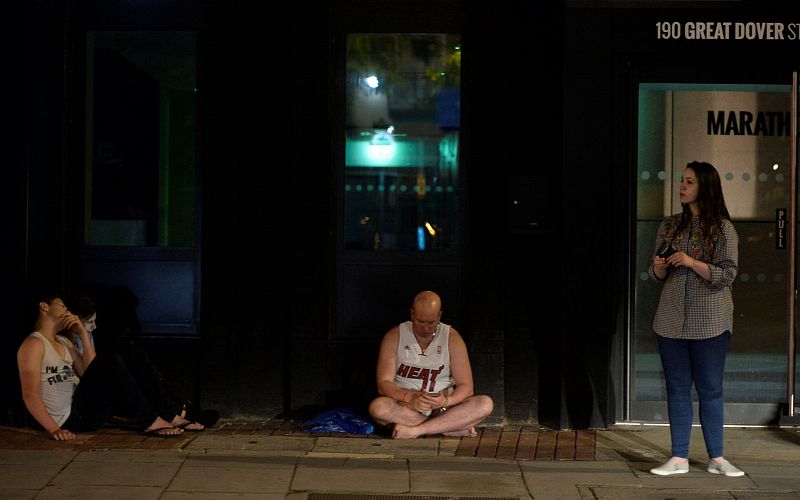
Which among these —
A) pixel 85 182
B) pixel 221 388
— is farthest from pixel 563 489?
pixel 85 182

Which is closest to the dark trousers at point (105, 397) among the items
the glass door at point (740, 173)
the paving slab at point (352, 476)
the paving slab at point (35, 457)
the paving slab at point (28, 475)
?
the paving slab at point (35, 457)

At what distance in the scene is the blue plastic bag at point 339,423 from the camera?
795 centimetres

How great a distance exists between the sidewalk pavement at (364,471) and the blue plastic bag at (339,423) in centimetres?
12

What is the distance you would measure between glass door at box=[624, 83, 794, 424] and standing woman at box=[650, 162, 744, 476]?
5.40 feet

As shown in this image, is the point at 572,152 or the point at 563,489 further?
the point at 572,152

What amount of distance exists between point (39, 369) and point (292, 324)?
1.85m

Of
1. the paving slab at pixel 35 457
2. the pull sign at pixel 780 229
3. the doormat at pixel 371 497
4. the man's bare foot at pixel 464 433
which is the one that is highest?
the pull sign at pixel 780 229

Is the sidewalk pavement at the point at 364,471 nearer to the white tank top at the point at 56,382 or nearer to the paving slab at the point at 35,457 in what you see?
the paving slab at the point at 35,457

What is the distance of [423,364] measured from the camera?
7934 mm

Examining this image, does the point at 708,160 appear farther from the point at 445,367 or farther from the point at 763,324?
the point at 445,367

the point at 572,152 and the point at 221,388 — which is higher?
the point at 572,152

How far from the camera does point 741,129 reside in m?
8.46

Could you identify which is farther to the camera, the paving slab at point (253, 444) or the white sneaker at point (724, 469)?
the paving slab at point (253, 444)

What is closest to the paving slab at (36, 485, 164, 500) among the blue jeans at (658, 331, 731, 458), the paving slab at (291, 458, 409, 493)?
the paving slab at (291, 458, 409, 493)
